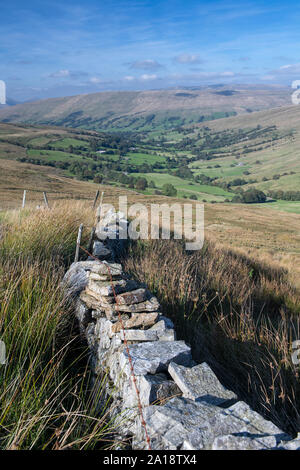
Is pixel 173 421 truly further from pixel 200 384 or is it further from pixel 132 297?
pixel 132 297

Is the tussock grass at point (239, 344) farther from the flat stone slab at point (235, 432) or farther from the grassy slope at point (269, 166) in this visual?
the grassy slope at point (269, 166)

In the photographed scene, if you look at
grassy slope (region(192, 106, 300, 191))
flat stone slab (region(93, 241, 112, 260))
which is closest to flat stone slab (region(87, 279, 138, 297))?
flat stone slab (region(93, 241, 112, 260))

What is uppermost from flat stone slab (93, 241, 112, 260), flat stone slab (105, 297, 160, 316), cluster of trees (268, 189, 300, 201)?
cluster of trees (268, 189, 300, 201)

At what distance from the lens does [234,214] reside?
49406 mm

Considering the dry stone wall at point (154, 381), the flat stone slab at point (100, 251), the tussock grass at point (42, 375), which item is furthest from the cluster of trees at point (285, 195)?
the tussock grass at point (42, 375)

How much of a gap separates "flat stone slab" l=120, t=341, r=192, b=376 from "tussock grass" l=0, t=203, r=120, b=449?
13.0 inches

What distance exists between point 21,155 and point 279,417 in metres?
95.9

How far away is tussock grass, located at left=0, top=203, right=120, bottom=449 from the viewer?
2.14 m

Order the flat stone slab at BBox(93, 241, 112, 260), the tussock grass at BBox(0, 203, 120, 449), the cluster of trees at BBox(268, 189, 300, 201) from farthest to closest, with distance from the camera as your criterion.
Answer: the cluster of trees at BBox(268, 189, 300, 201) → the flat stone slab at BBox(93, 241, 112, 260) → the tussock grass at BBox(0, 203, 120, 449)

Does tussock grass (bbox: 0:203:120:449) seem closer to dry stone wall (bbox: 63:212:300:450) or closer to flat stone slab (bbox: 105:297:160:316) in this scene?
dry stone wall (bbox: 63:212:300:450)

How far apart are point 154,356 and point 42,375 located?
0.94 metres

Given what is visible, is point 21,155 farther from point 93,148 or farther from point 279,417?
point 279,417

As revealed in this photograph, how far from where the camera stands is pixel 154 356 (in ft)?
9.05

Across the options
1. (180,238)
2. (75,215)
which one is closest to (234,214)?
(180,238)
